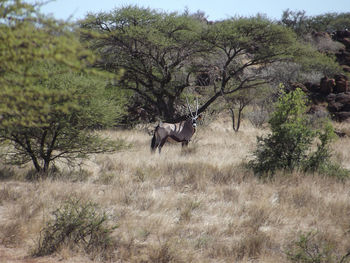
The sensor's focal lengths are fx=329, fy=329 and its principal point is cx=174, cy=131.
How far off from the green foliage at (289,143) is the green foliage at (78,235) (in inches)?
196

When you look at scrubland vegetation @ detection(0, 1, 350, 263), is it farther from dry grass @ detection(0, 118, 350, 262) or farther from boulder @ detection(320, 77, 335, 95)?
boulder @ detection(320, 77, 335, 95)

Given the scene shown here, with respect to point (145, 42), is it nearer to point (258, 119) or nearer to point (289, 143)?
point (289, 143)

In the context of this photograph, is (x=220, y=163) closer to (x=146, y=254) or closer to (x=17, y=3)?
(x=146, y=254)

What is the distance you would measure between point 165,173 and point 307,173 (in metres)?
3.62

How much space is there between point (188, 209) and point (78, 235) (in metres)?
2.00

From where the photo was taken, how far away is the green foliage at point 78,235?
461 centimetres

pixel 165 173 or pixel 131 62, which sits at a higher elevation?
pixel 131 62

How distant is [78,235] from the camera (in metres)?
4.89

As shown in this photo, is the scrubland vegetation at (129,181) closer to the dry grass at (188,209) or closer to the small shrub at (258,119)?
the dry grass at (188,209)

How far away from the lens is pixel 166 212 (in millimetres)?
6020

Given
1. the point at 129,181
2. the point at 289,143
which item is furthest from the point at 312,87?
the point at 129,181

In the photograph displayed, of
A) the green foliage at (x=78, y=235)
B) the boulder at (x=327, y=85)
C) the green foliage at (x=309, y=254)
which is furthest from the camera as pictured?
the boulder at (x=327, y=85)

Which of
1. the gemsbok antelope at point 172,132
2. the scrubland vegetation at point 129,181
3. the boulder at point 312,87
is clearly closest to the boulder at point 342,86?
the boulder at point 312,87

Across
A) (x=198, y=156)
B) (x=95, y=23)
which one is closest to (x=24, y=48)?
(x=198, y=156)
